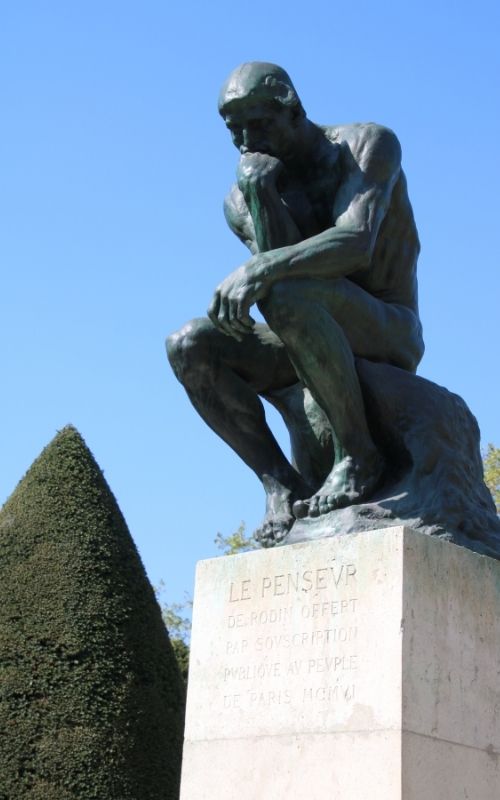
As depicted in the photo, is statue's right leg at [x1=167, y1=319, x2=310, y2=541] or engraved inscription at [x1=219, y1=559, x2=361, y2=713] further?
statue's right leg at [x1=167, y1=319, x2=310, y2=541]

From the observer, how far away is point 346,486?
6.58 m

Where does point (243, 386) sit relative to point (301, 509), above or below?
above

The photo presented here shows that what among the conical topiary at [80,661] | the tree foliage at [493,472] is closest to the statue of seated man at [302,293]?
the conical topiary at [80,661]

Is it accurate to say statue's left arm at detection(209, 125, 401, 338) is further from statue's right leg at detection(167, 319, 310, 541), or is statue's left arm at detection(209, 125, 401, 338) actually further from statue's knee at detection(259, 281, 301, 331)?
statue's right leg at detection(167, 319, 310, 541)

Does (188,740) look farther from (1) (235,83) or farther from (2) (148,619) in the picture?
(2) (148,619)

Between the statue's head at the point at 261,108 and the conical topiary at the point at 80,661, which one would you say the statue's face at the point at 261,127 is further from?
the conical topiary at the point at 80,661

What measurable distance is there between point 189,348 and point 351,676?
2048mm

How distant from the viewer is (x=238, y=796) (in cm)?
608

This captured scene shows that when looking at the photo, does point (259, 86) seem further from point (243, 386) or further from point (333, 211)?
point (243, 386)

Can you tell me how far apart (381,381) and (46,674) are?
10861mm

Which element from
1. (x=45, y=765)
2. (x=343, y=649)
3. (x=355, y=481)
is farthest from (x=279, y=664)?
(x=45, y=765)

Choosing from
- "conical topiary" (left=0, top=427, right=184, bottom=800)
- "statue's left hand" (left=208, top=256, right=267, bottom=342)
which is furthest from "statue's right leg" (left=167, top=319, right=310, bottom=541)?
"conical topiary" (left=0, top=427, right=184, bottom=800)

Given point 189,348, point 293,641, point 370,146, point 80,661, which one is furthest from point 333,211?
point 80,661

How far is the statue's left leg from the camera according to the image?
6465 millimetres
